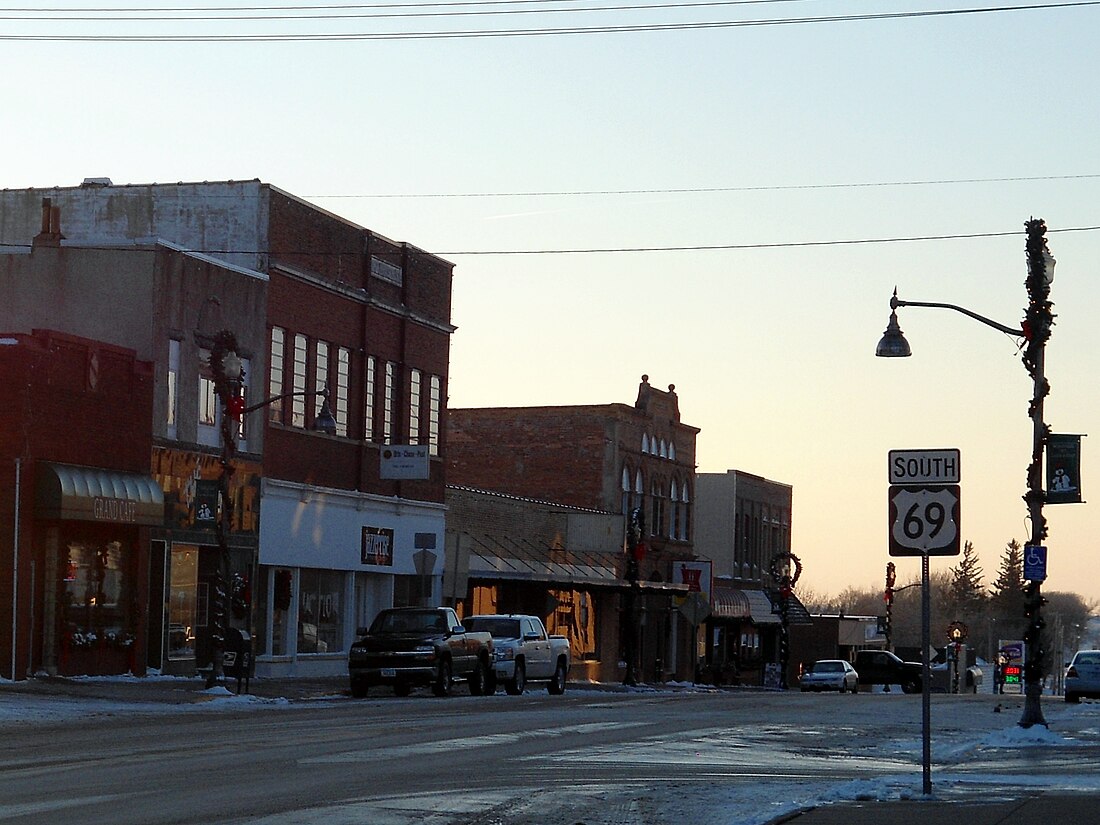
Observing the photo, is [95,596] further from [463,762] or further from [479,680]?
[463,762]

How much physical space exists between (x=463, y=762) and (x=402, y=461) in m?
29.0

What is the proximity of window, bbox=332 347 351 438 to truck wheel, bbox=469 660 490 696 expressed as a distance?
1100 centimetres

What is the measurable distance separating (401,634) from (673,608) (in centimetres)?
3618

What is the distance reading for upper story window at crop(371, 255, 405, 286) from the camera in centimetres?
4775

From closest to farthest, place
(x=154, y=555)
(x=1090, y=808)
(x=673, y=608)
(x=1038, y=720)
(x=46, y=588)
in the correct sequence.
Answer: (x=1090, y=808)
(x=1038, y=720)
(x=46, y=588)
(x=154, y=555)
(x=673, y=608)

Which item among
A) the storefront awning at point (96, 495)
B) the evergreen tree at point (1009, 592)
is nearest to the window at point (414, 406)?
the storefront awning at point (96, 495)

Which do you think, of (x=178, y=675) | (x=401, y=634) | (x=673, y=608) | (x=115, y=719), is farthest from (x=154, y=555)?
(x=673, y=608)

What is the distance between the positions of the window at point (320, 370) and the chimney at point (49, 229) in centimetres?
723

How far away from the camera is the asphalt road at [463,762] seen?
14.3 meters

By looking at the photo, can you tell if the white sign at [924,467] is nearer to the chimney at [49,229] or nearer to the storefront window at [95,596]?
the storefront window at [95,596]

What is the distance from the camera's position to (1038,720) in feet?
88.4

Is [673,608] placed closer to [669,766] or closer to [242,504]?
[242,504]

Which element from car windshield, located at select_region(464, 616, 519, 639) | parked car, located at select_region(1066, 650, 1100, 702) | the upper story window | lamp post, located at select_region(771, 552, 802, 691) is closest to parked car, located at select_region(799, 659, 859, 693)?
lamp post, located at select_region(771, 552, 802, 691)

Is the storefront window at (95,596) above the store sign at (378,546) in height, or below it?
below
